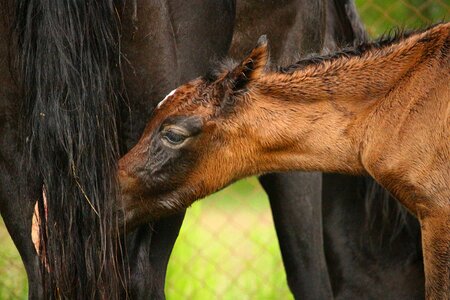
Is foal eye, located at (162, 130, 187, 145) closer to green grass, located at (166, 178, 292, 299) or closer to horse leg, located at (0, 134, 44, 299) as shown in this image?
horse leg, located at (0, 134, 44, 299)

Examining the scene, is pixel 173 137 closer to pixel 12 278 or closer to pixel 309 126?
pixel 309 126

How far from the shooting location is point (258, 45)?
12.4 ft

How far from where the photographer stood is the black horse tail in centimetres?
360

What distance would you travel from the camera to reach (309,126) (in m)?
3.99

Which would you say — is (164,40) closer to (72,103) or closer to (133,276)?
(72,103)

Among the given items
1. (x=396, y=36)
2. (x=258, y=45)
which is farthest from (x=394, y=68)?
(x=258, y=45)

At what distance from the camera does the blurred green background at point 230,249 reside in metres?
6.43

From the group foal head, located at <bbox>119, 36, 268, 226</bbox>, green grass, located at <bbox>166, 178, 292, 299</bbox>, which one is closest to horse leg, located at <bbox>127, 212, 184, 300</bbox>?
foal head, located at <bbox>119, 36, 268, 226</bbox>

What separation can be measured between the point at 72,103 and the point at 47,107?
0.25ft

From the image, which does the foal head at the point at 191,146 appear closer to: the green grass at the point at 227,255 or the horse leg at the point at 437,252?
the horse leg at the point at 437,252

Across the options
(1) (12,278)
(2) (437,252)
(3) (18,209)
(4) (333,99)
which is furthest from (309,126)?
(1) (12,278)

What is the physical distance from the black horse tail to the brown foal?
24 cm

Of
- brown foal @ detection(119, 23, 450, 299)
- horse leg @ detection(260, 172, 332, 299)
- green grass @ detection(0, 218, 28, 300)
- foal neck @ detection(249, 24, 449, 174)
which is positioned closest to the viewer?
brown foal @ detection(119, 23, 450, 299)

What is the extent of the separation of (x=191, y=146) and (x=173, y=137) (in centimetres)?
7
